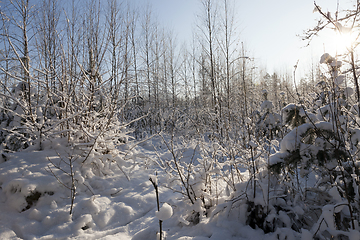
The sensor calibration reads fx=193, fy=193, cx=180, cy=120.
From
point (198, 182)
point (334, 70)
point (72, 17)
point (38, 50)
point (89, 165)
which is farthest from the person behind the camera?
point (72, 17)

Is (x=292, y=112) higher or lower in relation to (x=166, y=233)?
higher

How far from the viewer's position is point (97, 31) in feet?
11.4

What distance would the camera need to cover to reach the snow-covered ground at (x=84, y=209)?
1.84 m

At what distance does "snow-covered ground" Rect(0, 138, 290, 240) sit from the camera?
1.84m

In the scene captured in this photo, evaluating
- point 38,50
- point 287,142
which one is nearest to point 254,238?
point 287,142

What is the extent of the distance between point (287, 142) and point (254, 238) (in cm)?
90

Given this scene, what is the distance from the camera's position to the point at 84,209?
7.36 feet

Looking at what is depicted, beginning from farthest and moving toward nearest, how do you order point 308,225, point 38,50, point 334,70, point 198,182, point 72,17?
point 72,17 → point 38,50 → point 198,182 → point 308,225 → point 334,70

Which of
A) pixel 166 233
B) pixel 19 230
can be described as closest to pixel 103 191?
pixel 19 230

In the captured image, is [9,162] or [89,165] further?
[89,165]

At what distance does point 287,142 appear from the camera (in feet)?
5.90

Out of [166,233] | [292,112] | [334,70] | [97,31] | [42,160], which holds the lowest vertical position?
[166,233]

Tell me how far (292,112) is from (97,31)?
3.39 metres

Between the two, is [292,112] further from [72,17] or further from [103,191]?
[72,17]
